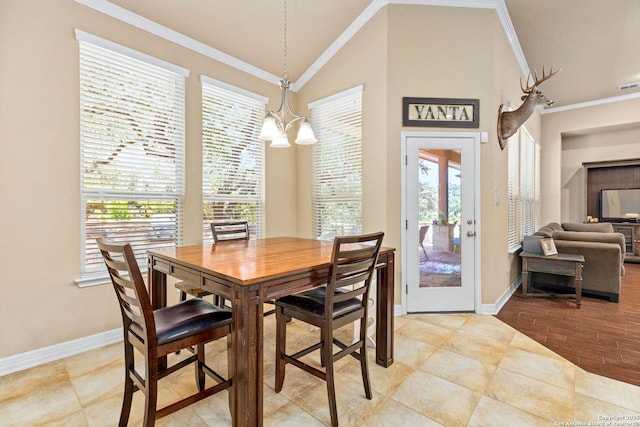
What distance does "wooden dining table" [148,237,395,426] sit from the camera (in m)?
1.39

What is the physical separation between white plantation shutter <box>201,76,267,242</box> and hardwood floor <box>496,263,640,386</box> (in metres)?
3.20

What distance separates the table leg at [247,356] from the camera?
1.38m

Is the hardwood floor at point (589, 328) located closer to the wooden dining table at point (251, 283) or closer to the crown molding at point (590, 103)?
the wooden dining table at point (251, 283)

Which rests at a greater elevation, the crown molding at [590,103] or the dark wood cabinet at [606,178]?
the crown molding at [590,103]

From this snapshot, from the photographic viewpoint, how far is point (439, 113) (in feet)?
10.9

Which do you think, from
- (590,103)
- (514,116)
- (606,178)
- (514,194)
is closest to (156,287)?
(514,116)

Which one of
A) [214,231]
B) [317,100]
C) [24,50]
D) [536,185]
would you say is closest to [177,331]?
[214,231]

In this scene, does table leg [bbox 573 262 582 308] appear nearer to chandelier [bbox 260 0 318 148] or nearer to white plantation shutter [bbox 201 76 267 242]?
chandelier [bbox 260 0 318 148]

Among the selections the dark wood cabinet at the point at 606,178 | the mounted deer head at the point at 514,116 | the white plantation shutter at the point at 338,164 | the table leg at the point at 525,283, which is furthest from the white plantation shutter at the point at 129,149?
the dark wood cabinet at the point at 606,178

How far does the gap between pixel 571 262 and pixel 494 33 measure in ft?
9.31

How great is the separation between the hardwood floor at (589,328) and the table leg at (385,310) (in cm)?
147

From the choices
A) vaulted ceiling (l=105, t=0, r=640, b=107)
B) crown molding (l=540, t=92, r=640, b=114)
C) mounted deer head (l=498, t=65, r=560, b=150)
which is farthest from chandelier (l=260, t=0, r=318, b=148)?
crown molding (l=540, t=92, r=640, b=114)

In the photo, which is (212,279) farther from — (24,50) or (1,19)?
(1,19)

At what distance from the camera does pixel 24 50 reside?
2.26 m
